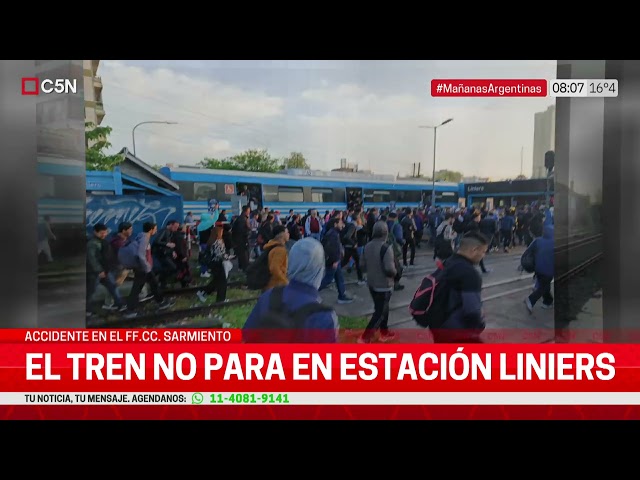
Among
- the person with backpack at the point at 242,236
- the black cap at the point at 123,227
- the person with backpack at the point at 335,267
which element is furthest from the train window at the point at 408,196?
the black cap at the point at 123,227

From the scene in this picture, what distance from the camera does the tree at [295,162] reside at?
261 cm

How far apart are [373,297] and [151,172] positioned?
185 centimetres

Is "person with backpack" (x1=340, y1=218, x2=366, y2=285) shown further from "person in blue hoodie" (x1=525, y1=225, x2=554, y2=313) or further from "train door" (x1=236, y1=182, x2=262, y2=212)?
"person in blue hoodie" (x1=525, y1=225, x2=554, y2=313)

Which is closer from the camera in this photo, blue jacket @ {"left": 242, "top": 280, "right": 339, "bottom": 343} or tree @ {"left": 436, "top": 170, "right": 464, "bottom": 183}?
blue jacket @ {"left": 242, "top": 280, "right": 339, "bottom": 343}

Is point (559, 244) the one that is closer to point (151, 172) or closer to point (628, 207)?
point (628, 207)

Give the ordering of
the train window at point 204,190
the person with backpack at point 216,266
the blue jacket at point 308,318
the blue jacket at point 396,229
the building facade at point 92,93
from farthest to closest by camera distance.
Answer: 1. the blue jacket at point 396,229
2. the person with backpack at point 216,266
3. the train window at point 204,190
4. the building facade at point 92,93
5. the blue jacket at point 308,318

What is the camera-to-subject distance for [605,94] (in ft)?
8.30

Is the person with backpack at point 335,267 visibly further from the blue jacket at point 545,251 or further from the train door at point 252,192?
the blue jacket at point 545,251

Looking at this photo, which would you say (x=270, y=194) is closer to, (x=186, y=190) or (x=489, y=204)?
(x=186, y=190)

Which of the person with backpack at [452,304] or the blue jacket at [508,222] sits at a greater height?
the blue jacket at [508,222]

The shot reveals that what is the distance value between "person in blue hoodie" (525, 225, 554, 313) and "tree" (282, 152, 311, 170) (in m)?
1.78

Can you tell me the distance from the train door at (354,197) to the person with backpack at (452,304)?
0.76 metres

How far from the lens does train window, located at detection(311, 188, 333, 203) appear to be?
2.72 m

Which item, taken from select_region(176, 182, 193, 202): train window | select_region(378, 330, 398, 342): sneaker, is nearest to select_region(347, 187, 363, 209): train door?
select_region(378, 330, 398, 342): sneaker
